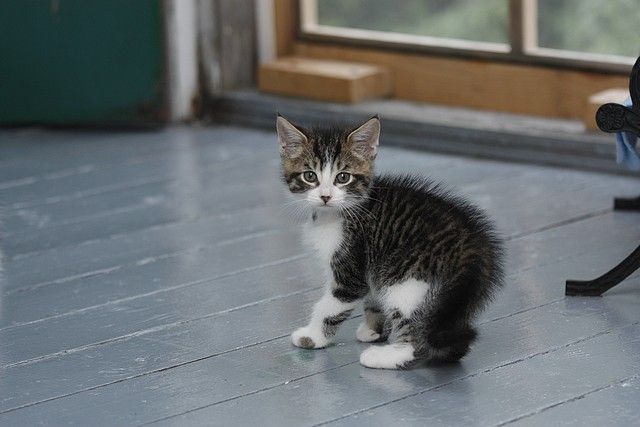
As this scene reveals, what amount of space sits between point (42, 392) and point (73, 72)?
2718 mm

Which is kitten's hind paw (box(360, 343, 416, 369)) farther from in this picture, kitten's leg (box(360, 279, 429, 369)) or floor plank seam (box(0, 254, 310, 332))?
floor plank seam (box(0, 254, 310, 332))

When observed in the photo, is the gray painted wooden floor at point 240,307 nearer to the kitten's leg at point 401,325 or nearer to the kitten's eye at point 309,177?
the kitten's leg at point 401,325

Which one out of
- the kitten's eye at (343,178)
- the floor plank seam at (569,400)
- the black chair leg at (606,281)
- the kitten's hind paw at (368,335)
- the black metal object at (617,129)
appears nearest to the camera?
the floor plank seam at (569,400)

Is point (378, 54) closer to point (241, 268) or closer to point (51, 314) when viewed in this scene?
point (241, 268)

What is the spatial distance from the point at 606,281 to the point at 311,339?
0.81 meters

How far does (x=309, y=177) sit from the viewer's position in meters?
2.82

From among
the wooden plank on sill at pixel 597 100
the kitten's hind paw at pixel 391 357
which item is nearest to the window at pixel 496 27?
the wooden plank on sill at pixel 597 100

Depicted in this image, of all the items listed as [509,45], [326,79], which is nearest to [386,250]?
[509,45]

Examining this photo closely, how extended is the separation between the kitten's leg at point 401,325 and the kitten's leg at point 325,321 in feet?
0.40

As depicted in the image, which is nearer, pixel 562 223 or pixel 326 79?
pixel 562 223

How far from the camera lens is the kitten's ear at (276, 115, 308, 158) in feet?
9.32

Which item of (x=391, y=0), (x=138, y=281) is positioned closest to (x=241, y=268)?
(x=138, y=281)

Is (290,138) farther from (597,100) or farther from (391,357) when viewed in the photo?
(597,100)

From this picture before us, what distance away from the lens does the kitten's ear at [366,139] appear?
2826 millimetres
